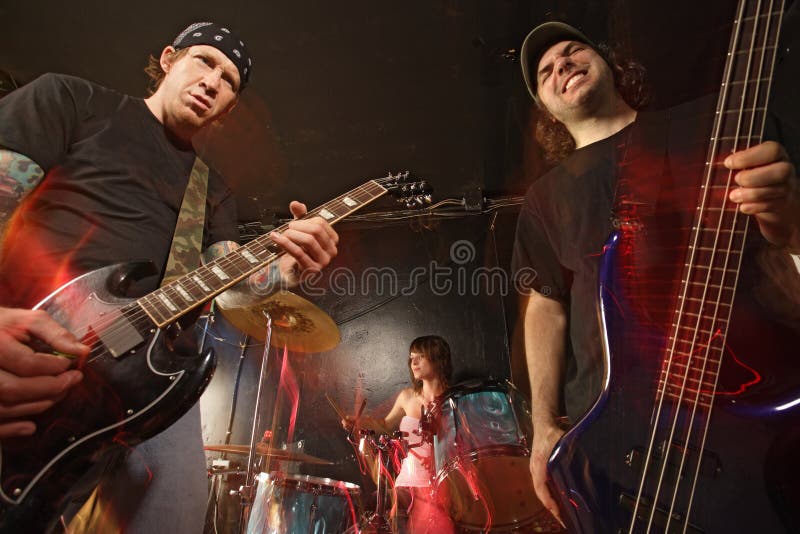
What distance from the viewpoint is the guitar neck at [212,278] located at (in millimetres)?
1026

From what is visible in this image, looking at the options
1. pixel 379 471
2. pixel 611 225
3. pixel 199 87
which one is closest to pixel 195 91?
pixel 199 87

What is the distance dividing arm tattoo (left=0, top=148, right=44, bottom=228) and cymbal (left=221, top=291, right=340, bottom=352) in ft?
4.25

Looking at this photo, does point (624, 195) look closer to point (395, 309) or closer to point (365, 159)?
point (365, 159)

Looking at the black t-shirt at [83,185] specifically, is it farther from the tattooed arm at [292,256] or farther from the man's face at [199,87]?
the tattooed arm at [292,256]

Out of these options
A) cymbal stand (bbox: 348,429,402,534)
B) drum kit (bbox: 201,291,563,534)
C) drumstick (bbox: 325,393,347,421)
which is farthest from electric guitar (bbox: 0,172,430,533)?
drumstick (bbox: 325,393,347,421)

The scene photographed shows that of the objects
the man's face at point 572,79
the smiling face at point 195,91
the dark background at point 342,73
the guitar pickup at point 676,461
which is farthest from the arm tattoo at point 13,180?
the man's face at point 572,79

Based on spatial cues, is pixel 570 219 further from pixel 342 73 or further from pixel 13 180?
pixel 342 73

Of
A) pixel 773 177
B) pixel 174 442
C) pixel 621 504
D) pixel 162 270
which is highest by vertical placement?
pixel 773 177

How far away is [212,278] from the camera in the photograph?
3.68ft

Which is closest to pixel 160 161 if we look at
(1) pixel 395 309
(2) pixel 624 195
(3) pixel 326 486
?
(2) pixel 624 195

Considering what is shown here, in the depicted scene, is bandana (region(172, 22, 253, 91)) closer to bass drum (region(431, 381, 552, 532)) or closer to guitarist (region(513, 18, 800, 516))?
guitarist (region(513, 18, 800, 516))

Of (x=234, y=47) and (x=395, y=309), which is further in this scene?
(x=395, y=309)

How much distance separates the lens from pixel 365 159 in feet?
9.82

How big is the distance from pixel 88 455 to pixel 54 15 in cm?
213
